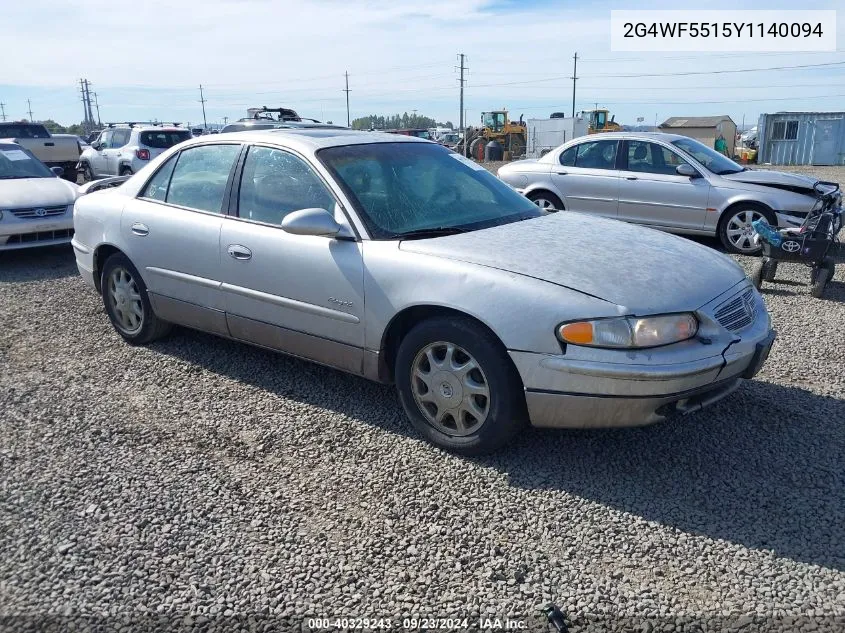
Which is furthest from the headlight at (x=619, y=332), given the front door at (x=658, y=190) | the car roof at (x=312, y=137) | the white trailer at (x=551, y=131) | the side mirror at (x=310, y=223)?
the white trailer at (x=551, y=131)

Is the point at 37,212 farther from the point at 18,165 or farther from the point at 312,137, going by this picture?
the point at 312,137

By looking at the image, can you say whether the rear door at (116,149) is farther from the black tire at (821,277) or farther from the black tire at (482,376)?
the black tire at (482,376)

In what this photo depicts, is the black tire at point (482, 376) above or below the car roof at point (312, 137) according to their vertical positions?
below

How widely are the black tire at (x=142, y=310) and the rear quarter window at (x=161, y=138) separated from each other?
43.6 ft

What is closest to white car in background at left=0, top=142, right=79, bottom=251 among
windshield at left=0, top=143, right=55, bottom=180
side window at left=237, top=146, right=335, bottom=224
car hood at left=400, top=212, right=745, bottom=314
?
windshield at left=0, top=143, right=55, bottom=180

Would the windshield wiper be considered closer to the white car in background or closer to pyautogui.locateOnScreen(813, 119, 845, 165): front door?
the white car in background

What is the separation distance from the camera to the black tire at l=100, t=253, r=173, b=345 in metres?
5.09

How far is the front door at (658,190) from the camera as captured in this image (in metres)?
9.03

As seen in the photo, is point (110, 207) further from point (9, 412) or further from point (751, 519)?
point (751, 519)

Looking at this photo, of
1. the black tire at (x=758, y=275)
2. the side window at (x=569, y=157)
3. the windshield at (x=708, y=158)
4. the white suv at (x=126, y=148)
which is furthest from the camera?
the white suv at (x=126, y=148)

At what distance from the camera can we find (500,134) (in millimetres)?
38344

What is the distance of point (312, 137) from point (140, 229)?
1448 mm

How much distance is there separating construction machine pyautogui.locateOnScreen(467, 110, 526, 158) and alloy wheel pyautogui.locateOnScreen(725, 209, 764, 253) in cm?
2869

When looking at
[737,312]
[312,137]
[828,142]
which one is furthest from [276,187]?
[828,142]
